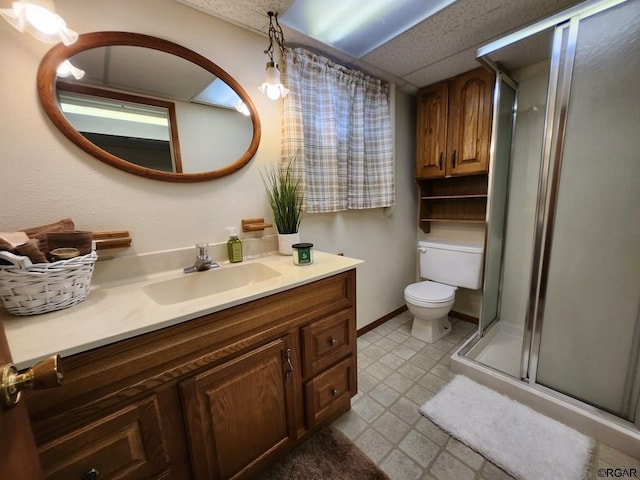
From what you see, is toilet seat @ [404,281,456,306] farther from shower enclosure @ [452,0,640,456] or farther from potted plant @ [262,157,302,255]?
potted plant @ [262,157,302,255]

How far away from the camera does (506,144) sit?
5.99ft

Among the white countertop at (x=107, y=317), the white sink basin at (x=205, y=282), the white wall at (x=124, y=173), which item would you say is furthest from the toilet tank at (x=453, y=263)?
the white sink basin at (x=205, y=282)

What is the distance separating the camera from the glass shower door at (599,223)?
1080 millimetres

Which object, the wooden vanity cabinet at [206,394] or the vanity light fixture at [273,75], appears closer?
the wooden vanity cabinet at [206,394]

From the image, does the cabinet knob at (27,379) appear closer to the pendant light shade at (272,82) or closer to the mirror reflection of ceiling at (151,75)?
the mirror reflection of ceiling at (151,75)

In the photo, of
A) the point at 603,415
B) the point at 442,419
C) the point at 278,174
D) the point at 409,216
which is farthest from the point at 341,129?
the point at 603,415

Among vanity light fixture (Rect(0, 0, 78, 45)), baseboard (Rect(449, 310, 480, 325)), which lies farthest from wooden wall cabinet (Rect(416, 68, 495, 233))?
vanity light fixture (Rect(0, 0, 78, 45))

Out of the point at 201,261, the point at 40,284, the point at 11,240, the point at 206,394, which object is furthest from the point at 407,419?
the point at 11,240

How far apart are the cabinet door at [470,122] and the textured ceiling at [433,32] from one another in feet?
0.35

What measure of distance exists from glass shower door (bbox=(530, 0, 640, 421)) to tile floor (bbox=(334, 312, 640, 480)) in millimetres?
345

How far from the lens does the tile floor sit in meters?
1.09

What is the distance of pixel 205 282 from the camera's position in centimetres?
120

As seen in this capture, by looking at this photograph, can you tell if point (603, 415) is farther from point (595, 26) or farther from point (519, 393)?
point (595, 26)

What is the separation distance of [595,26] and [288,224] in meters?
1.65
